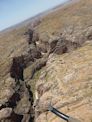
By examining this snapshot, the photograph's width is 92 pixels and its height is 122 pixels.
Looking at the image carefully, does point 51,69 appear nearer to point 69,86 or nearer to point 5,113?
point 69,86

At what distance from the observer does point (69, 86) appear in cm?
3678

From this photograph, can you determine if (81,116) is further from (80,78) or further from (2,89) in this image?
(2,89)

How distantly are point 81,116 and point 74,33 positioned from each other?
74.2ft

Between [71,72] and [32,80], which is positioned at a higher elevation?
[71,72]

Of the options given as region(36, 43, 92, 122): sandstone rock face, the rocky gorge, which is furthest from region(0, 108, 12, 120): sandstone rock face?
region(36, 43, 92, 122): sandstone rock face

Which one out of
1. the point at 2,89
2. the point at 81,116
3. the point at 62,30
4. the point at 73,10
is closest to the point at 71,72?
the point at 81,116

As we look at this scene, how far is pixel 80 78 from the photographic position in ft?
122

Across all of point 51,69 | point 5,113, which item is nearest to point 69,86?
point 51,69

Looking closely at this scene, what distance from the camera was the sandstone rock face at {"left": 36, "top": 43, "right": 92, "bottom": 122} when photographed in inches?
1299

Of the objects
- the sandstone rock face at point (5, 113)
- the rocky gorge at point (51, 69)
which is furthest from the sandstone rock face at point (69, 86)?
the sandstone rock face at point (5, 113)

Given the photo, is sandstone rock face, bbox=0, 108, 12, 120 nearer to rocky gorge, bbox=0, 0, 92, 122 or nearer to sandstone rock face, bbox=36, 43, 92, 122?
rocky gorge, bbox=0, 0, 92, 122

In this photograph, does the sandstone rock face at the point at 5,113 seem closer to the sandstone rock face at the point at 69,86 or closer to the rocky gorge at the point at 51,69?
the rocky gorge at the point at 51,69

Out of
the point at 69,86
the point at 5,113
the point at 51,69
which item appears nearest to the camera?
the point at 69,86

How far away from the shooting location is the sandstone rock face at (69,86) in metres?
33.0
